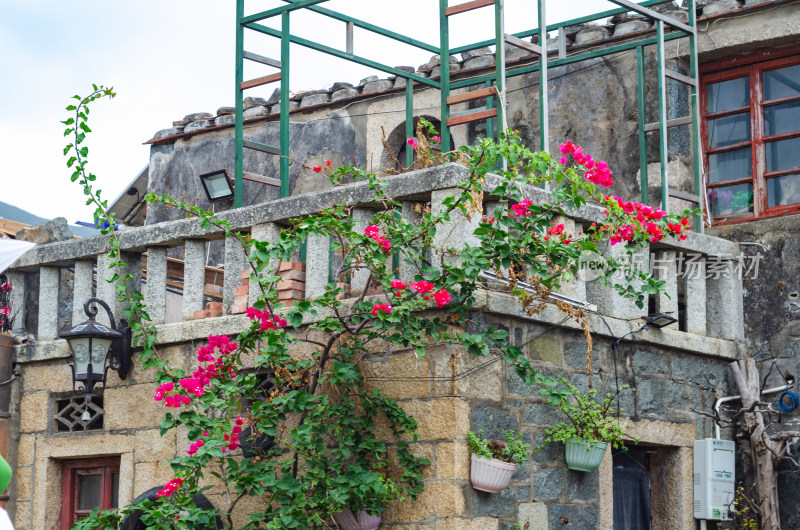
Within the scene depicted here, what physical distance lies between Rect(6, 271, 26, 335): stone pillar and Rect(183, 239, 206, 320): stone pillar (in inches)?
54.3

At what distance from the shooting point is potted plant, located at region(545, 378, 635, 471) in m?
5.81

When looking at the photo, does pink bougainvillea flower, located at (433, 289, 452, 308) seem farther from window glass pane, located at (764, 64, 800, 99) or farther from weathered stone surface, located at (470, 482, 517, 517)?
window glass pane, located at (764, 64, 800, 99)

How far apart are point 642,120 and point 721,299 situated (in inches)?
53.9

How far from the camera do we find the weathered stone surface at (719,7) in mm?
7852

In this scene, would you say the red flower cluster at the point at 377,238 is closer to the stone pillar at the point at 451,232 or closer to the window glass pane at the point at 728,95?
the stone pillar at the point at 451,232

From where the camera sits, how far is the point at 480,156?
5312mm

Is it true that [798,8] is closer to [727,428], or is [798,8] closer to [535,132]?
[535,132]

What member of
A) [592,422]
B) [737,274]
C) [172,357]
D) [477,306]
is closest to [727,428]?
[737,274]

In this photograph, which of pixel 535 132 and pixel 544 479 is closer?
pixel 544 479

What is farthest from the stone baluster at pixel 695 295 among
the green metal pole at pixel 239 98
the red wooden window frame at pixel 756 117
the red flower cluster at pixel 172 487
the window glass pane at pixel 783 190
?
the red flower cluster at pixel 172 487

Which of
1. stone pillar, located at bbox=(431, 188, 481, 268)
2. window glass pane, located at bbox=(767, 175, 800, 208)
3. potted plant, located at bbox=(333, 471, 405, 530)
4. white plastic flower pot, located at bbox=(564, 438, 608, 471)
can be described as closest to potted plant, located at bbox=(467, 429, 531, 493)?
potted plant, located at bbox=(333, 471, 405, 530)

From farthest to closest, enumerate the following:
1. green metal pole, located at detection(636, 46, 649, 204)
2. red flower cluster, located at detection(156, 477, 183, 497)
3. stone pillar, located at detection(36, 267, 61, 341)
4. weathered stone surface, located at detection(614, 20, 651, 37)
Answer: weathered stone surface, located at detection(614, 20, 651, 37), green metal pole, located at detection(636, 46, 649, 204), stone pillar, located at detection(36, 267, 61, 341), red flower cluster, located at detection(156, 477, 183, 497)

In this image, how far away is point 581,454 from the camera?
582cm

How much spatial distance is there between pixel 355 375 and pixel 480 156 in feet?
3.90
